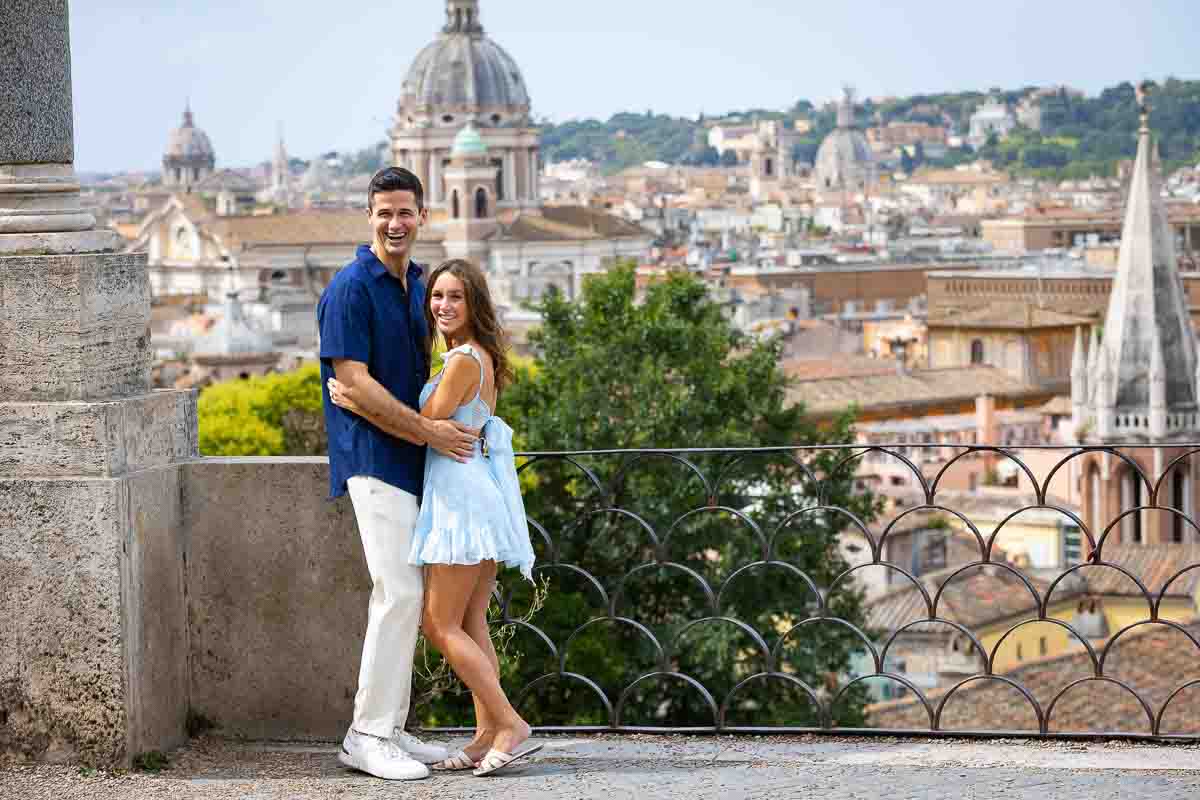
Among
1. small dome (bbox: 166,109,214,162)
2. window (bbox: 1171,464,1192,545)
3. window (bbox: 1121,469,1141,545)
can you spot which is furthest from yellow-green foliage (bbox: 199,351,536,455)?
small dome (bbox: 166,109,214,162)

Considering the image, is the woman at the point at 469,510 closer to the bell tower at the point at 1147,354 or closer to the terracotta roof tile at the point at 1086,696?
the terracotta roof tile at the point at 1086,696

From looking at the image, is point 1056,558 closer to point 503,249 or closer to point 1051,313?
point 1051,313

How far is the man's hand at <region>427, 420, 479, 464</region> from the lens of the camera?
4504mm

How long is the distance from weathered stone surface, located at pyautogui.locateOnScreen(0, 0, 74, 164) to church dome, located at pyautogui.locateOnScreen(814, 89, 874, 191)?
184806mm

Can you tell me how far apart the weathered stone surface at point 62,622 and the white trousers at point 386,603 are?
415 millimetres

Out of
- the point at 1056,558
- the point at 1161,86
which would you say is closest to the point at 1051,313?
the point at 1056,558

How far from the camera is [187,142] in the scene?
156750mm

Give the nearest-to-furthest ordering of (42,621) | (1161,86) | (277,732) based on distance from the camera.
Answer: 1. (42,621)
2. (277,732)
3. (1161,86)

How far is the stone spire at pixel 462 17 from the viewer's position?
10475 centimetres

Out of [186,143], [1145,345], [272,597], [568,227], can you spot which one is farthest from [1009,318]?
[186,143]

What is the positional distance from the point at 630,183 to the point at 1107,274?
110 m

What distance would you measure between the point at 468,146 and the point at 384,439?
3521 inches

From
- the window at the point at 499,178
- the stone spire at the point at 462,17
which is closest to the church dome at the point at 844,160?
the stone spire at the point at 462,17

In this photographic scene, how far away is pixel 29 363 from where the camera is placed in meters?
4.57
